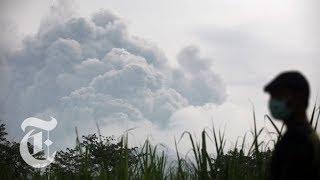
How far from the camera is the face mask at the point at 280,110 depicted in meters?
3.26

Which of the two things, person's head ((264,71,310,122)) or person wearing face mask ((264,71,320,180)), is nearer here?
person wearing face mask ((264,71,320,180))

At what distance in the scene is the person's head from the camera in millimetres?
3279

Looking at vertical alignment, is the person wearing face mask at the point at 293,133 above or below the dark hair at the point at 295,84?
below

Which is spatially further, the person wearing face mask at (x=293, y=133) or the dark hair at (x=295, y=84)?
the dark hair at (x=295, y=84)

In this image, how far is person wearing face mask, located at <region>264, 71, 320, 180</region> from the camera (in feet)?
10.2

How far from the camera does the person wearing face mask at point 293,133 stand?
10.2 ft

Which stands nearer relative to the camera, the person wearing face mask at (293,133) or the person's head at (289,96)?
the person wearing face mask at (293,133)

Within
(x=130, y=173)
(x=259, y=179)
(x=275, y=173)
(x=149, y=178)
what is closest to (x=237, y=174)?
(x=259, y=179)

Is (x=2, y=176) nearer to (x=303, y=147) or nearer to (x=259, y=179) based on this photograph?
(x=259, y=179)

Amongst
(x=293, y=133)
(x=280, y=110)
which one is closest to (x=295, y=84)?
(x=280, y=110)

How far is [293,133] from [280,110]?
0.16 meters

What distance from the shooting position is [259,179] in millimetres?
5699

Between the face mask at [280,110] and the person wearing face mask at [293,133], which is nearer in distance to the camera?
the person wearing face mask at [293,133]

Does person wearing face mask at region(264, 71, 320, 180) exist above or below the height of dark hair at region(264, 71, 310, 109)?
below
